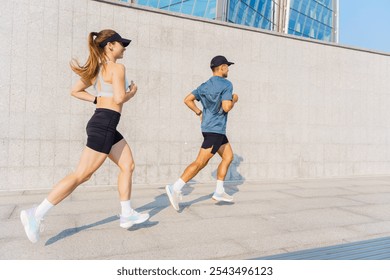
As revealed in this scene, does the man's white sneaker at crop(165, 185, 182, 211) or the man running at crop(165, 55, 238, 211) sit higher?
the man running at crop(165, 55, 238, 211)

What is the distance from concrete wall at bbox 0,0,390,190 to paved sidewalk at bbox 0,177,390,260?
82 centimetres

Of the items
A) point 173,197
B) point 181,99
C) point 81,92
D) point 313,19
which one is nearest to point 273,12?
point 313,19

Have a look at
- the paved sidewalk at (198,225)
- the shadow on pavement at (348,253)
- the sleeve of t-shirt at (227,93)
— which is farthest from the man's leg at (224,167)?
the shadow on pavement at (348,253)

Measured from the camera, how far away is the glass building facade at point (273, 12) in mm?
19234

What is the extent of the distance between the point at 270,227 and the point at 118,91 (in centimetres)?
206

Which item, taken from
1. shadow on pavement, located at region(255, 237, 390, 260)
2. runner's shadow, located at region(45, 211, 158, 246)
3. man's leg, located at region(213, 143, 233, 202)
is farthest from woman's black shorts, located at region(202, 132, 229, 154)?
shadow on pavement, located at region(255, 237, 390, 260)

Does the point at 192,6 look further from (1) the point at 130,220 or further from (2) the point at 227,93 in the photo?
(1) the point at 130,220

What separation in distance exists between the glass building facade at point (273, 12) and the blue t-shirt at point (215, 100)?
Result: 48.8 feet

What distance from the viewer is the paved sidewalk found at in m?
2.60

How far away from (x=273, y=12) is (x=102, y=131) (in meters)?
32.8

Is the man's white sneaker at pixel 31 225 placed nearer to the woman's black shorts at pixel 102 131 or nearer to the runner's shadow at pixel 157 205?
the woman's black shorts at pixel 102 131

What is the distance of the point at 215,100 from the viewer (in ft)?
13.1

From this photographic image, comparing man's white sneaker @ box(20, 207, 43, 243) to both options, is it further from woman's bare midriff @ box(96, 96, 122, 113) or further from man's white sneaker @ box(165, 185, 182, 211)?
man's white sneaker @ box(165, 185, 182, 211)

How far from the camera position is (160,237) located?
2932mm
